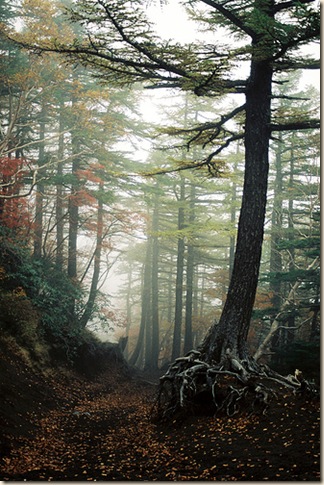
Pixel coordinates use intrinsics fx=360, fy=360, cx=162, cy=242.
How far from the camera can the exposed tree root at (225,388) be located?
5.12 meters

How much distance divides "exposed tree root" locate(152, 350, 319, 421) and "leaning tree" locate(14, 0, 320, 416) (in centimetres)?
2

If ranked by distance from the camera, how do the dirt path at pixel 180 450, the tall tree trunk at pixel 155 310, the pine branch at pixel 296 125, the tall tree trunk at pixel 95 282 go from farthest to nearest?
the tall tree trunk at pixel 155 310 → the tall tree trunk at pixel 95 282 → the pine branch at pixel 296 125 → the dirt path at pixel 180 450

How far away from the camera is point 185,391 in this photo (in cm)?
566

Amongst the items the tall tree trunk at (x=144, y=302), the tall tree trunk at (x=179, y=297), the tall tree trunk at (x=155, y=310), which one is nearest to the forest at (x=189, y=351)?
the tall tree trunk at (x=179, y=297)

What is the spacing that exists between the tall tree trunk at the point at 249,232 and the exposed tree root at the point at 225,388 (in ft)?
1.01

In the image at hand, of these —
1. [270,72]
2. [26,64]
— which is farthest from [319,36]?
[26,64]

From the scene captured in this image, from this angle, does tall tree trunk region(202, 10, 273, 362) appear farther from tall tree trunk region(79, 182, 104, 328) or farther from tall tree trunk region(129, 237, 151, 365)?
tall tree trunk region(129, 237, 151, 365)

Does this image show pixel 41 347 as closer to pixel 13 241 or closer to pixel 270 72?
pixel 13 241

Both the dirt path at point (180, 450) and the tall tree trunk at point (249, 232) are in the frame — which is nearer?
the dirt path at point (180, 450)

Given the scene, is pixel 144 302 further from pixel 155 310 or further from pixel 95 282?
pixel 95 282

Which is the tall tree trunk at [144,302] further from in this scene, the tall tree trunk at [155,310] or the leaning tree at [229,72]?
the leaning tree at [229,72]

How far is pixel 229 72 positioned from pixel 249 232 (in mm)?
2609

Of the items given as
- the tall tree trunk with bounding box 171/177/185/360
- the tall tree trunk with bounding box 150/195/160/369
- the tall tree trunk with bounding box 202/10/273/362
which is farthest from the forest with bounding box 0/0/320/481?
the tall tree trunk with bounding box 150/195/160/369

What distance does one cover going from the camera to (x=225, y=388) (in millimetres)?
5586
